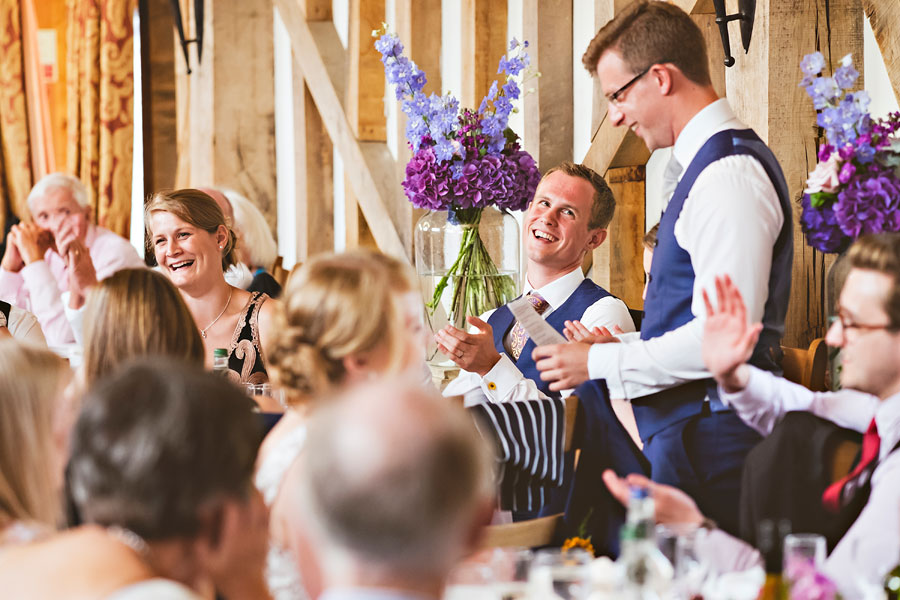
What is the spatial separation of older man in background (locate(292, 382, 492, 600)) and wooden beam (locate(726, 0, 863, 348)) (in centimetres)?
182

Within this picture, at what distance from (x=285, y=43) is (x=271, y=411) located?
157 inches

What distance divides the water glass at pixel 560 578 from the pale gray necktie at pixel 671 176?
39.7 inches

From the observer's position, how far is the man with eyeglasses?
1.49 m

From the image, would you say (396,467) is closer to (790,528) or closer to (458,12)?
(790,528)

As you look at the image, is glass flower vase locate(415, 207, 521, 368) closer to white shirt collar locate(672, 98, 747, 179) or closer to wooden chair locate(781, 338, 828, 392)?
wooden chair locate(781, 338, 828, 392)

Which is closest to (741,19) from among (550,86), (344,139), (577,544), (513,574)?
(550,86)

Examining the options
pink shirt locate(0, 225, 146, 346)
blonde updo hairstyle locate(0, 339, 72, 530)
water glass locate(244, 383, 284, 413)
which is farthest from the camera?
pink shirt locate(0, 225, 146, 346)

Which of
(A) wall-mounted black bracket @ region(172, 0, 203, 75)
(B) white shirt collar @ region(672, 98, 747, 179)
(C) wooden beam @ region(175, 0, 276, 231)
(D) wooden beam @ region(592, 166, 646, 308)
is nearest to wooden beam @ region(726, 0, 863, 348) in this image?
(B) white shirt collar @ region(672, 98, 747, 179)

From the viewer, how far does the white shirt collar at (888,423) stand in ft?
5.25

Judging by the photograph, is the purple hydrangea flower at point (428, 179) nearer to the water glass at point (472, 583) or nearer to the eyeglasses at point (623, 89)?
the eyeglasses at point (623, 89)

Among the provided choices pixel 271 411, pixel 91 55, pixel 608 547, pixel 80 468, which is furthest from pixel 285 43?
pixel 80 468

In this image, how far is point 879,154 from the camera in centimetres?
192

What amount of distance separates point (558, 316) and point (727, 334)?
116cm

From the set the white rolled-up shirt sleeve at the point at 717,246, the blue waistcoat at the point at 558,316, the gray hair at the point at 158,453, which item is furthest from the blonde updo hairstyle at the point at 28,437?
the blue waistcoat at the point at 558,316
